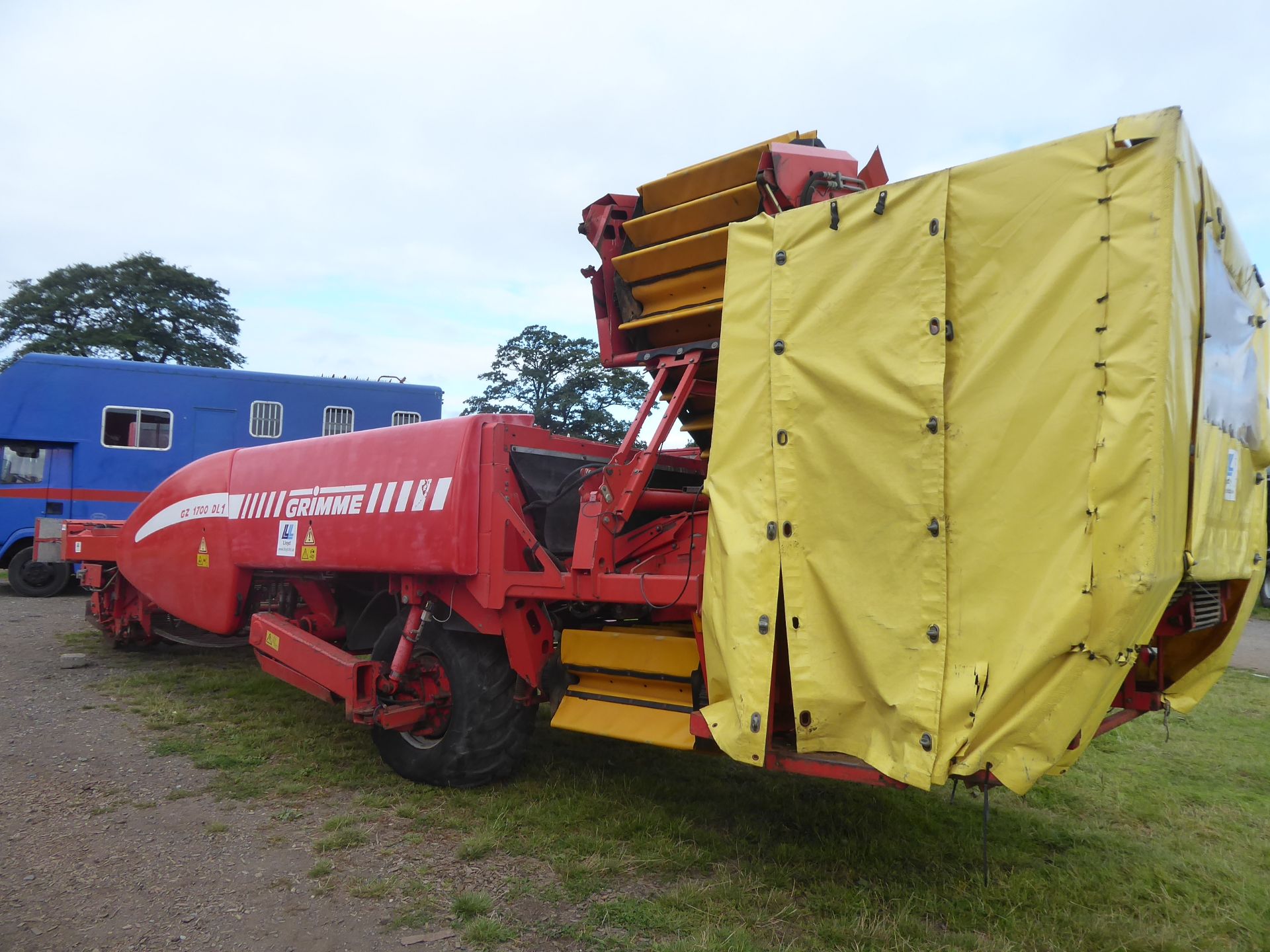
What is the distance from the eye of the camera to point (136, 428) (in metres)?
13.1

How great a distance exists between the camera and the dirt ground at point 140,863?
3.13m

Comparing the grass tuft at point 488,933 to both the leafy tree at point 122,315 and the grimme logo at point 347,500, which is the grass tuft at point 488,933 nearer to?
the grimme logo at point 347,500

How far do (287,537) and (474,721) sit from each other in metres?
1.90

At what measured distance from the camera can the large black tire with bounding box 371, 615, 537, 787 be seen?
457 centimetres

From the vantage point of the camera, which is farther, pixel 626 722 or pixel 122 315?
pixel 122 315

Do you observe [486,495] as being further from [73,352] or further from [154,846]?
[73,352]

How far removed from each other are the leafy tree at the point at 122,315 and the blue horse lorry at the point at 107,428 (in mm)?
21491

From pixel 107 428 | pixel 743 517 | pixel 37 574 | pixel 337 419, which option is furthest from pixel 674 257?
pixel 37 574

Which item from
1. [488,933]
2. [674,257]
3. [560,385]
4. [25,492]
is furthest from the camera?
[560,385]

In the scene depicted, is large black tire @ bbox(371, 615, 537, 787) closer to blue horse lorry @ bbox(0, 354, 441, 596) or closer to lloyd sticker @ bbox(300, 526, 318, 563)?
lloyd sticker @ bbox(300, 526, 318, 563)

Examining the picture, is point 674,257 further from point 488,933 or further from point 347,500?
point 488,933

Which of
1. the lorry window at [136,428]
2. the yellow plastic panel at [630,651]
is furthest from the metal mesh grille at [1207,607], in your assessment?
the lorry window at [136,428]

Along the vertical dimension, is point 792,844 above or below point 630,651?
below

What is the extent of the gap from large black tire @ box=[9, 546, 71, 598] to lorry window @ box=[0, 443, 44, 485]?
Answer: 107 centimetres
